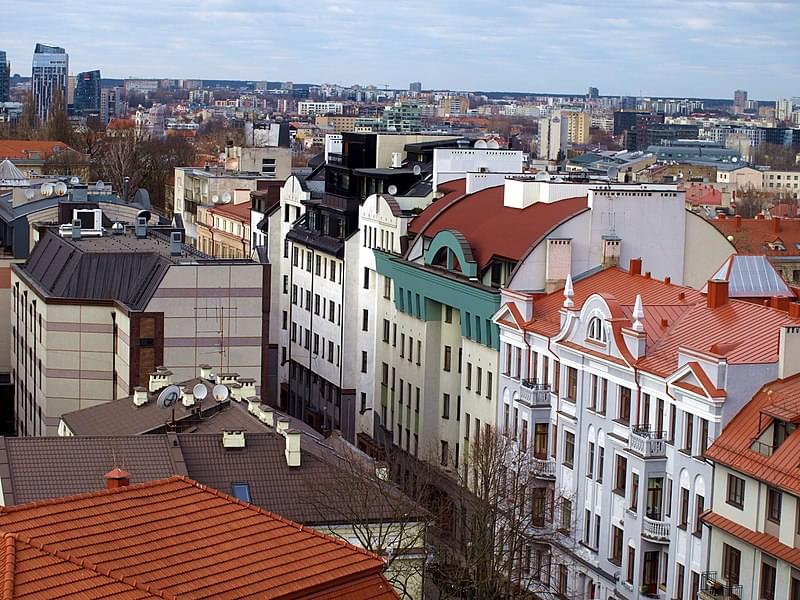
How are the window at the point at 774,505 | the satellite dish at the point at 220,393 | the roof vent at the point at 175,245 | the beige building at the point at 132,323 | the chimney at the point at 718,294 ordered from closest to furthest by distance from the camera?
the window at the point at 774,505 → the chimney at the point at 718,294 → the satellite dish at the point at 220,393 → the beige building at the point at 132,323 → the roof vent at the point at 175,245

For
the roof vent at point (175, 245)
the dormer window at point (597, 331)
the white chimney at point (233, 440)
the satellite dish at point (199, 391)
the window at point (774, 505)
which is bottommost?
the window at point (774, 505)

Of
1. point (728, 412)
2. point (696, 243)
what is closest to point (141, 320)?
point (696, 243)

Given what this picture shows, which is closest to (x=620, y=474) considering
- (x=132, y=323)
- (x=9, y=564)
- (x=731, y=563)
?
(x=731, y=563)

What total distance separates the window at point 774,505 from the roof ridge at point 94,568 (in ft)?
87.2

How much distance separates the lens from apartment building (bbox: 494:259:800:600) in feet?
175

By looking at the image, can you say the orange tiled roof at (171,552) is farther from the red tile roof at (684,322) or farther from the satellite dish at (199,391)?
the satellite dish at (199,391)

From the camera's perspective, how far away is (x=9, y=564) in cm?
2627

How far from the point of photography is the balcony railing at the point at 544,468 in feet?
210

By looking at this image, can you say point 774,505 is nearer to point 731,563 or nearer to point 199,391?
point 731,563

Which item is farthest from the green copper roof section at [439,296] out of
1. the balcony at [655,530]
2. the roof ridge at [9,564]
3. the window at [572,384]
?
the roof ridge at [9,564]

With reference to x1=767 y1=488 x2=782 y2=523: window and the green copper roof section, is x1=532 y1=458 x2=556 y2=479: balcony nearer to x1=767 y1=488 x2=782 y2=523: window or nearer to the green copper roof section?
the green copper roof section

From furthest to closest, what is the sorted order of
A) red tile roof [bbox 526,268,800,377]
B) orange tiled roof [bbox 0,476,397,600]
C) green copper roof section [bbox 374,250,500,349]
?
green copper roof section [bbox 374,250,500,349], red tile roof [bbox 526,268,800,377], orange tiled roof [bbox 0,476,397,600]

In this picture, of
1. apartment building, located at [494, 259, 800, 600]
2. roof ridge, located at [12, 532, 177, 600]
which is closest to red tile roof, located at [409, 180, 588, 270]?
apartment building, located at [494, 259, 800, 600]

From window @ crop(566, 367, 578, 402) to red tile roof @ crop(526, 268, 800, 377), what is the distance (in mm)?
2318
